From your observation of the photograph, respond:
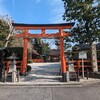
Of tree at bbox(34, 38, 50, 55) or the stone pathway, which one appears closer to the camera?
the stone pathway

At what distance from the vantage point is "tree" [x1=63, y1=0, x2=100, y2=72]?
18703 millimetres

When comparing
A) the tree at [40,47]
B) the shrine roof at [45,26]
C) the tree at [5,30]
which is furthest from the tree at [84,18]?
the tree at [40,47]

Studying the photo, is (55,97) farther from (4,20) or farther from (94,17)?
(4,20)

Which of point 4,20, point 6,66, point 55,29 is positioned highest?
point 4,20

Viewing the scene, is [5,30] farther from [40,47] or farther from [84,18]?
[40,47]

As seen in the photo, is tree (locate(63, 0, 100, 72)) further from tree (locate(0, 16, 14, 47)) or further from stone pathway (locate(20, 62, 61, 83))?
tree (locate(0, 16, 14, 47))

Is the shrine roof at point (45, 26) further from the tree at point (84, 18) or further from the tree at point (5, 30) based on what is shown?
the tree at point (5, 30)

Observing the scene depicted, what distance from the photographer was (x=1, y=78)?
17.9 m

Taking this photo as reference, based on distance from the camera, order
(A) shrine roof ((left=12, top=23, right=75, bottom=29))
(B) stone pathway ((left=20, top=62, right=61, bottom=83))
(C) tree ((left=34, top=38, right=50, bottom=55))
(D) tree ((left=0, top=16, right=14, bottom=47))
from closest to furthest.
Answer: (B) stone pathway ((left=20, top=62, right=61, bottom=83))
(A) shrine roof ((left=12, top=23, right=75, bottom=29))
(D) tree ((left=0, top=16, right=14, bottom=47))
(C) tree ((left=34, top=38, right=50, bottom=55))

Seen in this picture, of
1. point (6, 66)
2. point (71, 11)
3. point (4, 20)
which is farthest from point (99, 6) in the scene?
point (4, 20)

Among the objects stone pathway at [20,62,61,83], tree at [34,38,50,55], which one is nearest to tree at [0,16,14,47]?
stone pathway at [20,62,61,83]

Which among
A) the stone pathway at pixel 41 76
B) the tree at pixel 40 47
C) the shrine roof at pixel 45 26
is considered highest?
the tree at pixel 40 47

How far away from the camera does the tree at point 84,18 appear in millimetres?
18703

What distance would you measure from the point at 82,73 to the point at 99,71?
2292 millimetres
